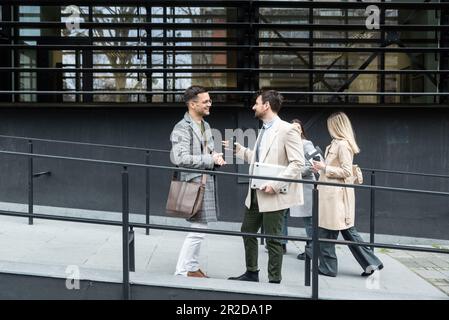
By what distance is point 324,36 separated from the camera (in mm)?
8125

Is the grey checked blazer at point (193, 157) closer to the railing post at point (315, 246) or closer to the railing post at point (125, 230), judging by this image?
the railing post at point (125, 230)

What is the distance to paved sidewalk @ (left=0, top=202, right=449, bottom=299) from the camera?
4.07m

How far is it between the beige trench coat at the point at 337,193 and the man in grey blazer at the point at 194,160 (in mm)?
1228

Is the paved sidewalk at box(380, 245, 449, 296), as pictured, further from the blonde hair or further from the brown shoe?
the brown shoe

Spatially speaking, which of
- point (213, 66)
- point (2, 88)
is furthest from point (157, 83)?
point (2, 88)

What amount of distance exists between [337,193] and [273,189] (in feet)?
3.47

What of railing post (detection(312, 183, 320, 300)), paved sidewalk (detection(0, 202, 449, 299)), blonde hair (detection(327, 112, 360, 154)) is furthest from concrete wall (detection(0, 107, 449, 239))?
railing post (detection(312, 183, 320, 300))

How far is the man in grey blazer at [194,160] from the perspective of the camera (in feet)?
14.3

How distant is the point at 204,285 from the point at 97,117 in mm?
4371

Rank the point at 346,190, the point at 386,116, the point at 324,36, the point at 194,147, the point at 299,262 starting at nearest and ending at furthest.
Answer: the point at 194,147 → the point at 346,190 → the point at 299,262 → the point at 386,116 → the point at 324,36

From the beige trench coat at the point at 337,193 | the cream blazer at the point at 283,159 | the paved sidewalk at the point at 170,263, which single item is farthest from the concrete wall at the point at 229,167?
the cream blazer at the point at 283,159

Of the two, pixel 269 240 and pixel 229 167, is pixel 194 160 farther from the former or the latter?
pixel 229 167
